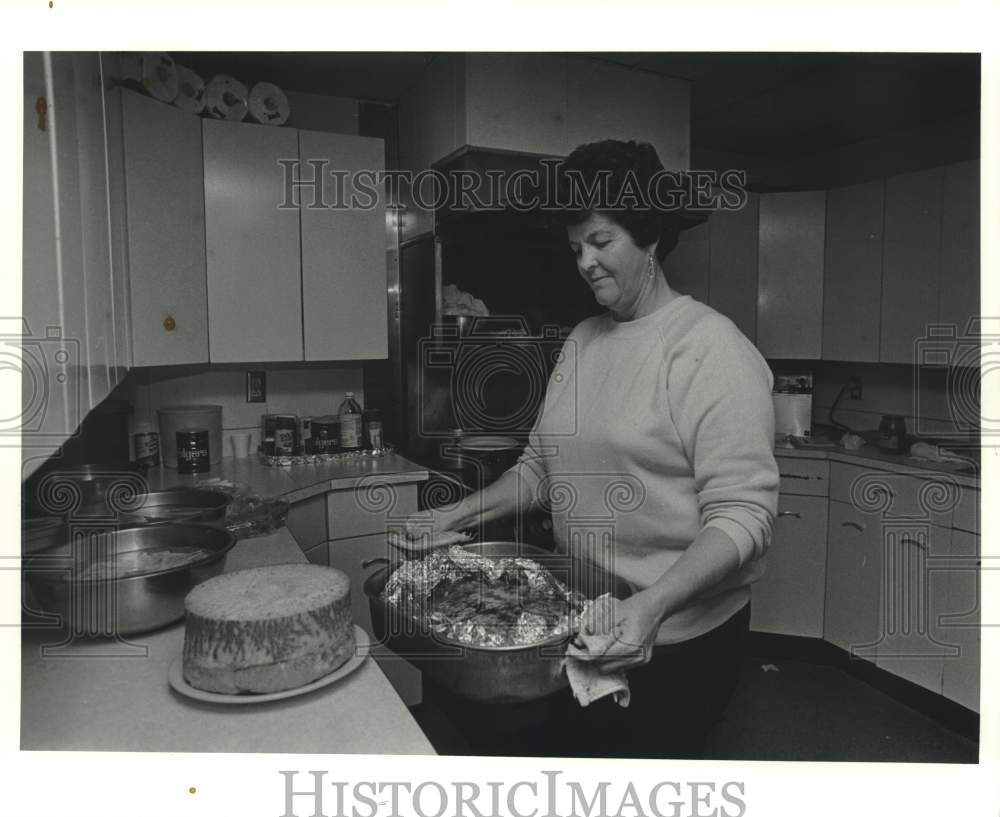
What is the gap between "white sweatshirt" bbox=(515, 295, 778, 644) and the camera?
1.09 metres

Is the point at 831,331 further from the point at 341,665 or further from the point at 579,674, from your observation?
the point at 341,665

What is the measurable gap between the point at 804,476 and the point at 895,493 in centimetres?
32

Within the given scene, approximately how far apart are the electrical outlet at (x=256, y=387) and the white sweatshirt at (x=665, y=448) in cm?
157

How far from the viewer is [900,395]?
2.91 metres

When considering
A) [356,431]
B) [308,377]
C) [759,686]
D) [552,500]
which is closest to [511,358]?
[356,431]

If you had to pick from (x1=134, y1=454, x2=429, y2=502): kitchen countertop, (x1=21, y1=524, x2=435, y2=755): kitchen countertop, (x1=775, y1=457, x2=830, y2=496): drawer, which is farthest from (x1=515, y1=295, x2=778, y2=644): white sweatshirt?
(x1=775, y1=457, x2=830, y2=496): drawer

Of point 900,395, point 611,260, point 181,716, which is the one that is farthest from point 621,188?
point 900,395

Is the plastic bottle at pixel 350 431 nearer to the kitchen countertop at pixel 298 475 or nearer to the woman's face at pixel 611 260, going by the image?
the kitchen countertop at pixel 298 475

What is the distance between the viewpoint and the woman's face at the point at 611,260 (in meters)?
1.25

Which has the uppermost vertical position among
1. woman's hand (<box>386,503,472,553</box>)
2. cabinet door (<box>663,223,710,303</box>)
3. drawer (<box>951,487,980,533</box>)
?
cabinet door (<box>663,223,710,303</box>)

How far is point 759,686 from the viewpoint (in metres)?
2.55

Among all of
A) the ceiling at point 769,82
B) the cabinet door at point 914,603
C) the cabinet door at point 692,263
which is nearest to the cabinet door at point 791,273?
the cabinet door at point 692,263

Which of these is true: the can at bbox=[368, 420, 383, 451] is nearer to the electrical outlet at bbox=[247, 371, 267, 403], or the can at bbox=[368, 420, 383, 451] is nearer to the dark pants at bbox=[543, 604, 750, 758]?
the electrical outlet at bbox=[247, 371, 267, 403]

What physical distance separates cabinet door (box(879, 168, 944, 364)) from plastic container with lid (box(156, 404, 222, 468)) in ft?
8.08
